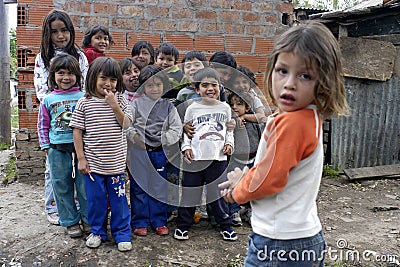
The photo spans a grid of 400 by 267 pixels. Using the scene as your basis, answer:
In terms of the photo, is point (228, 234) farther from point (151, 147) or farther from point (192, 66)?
point (192, 66)

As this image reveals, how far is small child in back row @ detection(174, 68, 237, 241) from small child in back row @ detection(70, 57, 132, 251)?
1.69ft

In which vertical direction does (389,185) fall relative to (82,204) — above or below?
below

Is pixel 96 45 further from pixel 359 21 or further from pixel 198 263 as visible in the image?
pixel 359 21

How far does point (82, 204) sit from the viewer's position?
3180mm

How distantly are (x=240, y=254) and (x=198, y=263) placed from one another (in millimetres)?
366

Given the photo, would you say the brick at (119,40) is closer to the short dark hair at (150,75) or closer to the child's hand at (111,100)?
the short dark hair at (150,75)

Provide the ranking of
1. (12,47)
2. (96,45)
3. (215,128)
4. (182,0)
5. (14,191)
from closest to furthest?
(215,128) → (96,45) → (14,191) → (182,0) → (12,47)

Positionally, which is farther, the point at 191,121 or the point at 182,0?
the point at 182,0

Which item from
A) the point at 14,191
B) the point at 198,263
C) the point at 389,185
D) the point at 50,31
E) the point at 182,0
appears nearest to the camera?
the point at 198,263

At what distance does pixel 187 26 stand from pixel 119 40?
33.3 inches

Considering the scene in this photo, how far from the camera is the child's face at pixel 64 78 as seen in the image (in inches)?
117

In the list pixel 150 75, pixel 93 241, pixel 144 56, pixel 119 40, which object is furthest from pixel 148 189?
pixel 119 40

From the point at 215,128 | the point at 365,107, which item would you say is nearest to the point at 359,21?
the point at 365,107

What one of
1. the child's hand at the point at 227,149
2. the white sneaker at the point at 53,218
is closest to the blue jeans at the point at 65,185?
the white sneaker at the point at 53,218
